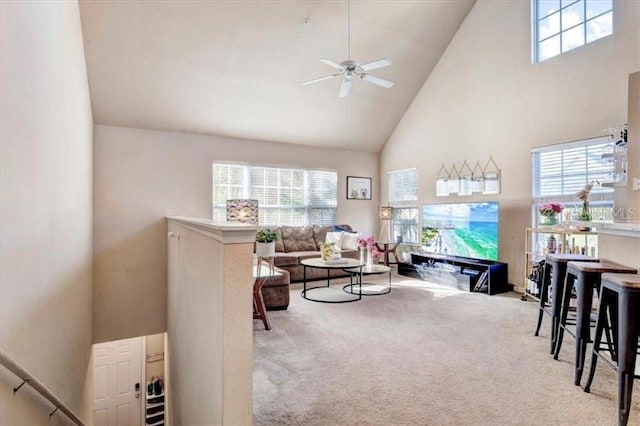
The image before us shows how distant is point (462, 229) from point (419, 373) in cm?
381

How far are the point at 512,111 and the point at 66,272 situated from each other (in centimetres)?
609

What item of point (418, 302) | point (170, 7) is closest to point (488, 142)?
point (418, 302)

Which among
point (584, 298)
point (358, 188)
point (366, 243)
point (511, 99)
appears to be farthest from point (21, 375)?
point (358, 188)

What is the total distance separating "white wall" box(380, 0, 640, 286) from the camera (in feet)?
13.6

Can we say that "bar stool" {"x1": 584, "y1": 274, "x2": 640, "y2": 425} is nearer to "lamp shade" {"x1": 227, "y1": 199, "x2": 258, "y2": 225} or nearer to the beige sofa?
the beige sofa

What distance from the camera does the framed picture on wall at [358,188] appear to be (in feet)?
26.3

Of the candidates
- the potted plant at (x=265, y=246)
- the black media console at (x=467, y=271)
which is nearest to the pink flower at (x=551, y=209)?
the black media console at (x=467, y=271)

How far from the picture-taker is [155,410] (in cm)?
668

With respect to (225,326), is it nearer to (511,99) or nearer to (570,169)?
(570,169)

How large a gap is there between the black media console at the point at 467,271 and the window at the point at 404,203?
3.34 feet

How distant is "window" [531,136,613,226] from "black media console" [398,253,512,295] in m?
0.94

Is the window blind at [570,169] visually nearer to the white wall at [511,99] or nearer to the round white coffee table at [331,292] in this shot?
the white wall at [511,99]

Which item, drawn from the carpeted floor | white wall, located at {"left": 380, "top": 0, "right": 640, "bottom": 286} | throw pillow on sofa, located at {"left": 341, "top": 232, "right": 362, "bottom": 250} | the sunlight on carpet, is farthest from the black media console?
throw pillow on sofa, located at {"left": 341, "top": 232, "right": 362, "bottom": 250}

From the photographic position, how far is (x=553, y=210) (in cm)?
440
